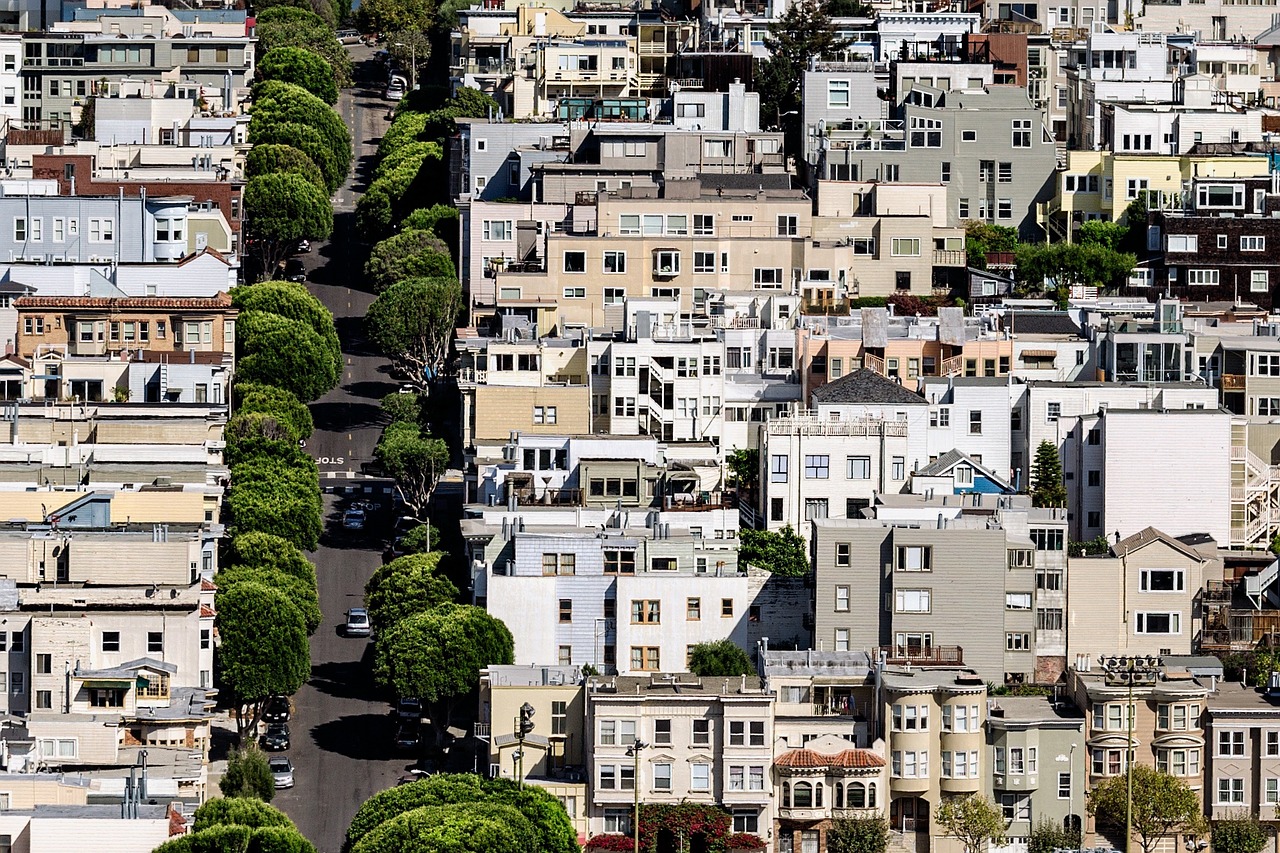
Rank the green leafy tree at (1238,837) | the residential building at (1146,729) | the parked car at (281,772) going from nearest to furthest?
1. the green leafy tree at (1238,837)
2. the residential building at (1146,729)
3. the parked car at (281,772)

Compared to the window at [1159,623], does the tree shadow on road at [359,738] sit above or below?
below

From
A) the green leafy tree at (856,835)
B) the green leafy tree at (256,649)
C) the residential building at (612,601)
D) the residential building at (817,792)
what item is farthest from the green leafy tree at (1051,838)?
the green leafy tree at (256,649)

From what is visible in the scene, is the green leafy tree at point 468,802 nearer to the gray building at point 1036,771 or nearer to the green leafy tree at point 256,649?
the gray building at point 1036,771

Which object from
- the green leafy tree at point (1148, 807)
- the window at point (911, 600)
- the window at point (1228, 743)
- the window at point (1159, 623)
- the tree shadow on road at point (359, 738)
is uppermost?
the window at point (911, 600)

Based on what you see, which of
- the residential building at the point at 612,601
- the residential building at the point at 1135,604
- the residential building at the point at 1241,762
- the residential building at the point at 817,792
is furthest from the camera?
the residential building at the point at 1135,604

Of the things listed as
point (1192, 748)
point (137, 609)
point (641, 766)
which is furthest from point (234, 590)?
point (1192, 748)

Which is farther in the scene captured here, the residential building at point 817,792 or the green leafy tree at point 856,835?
the residential building at point 817,792

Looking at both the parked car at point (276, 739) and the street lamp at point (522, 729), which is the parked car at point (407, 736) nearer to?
the parked car at point (276, 739)
